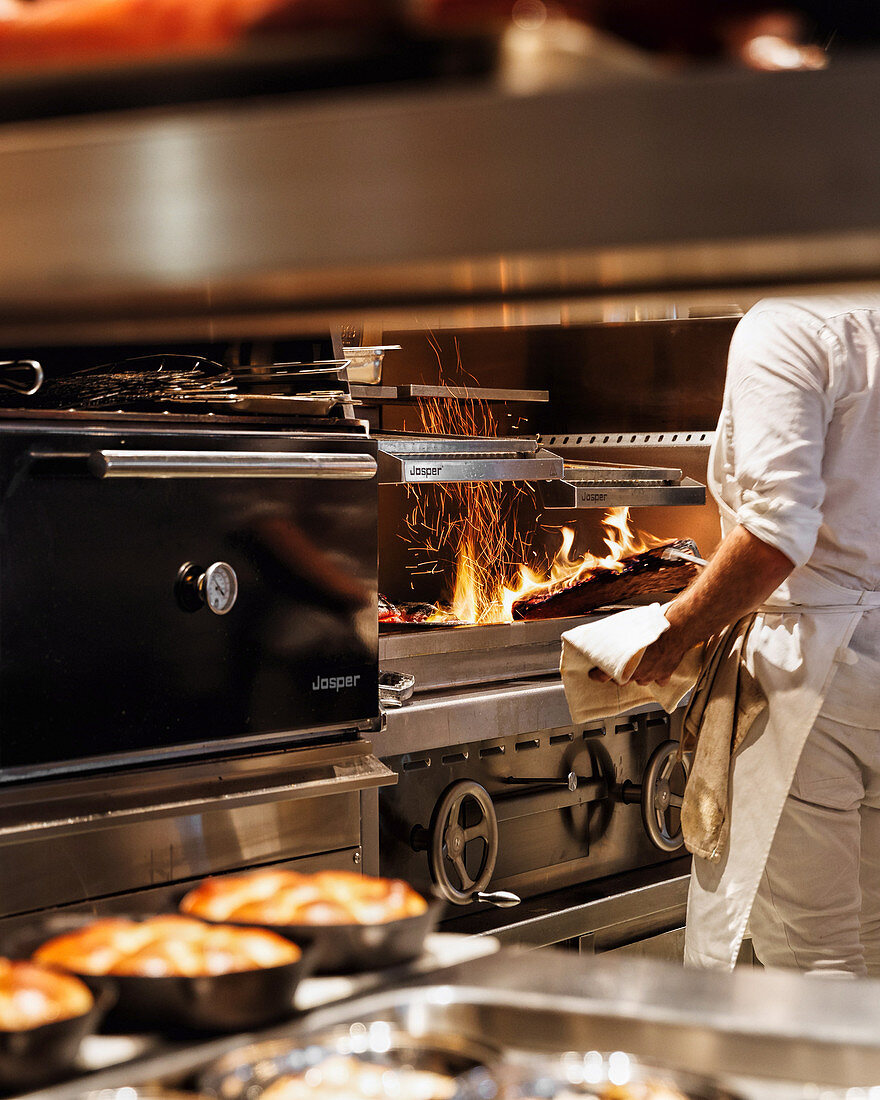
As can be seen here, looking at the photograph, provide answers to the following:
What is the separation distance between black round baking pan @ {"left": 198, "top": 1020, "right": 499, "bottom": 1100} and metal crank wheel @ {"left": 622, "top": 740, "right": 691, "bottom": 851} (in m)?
2.20

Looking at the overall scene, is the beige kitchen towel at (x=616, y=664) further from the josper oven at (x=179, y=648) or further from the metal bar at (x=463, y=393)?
the metal bar at (x=463, y=393)

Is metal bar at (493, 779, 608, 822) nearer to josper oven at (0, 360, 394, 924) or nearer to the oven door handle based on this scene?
josper oven at (0, 360, 394, 924)

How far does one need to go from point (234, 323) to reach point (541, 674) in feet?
8.08

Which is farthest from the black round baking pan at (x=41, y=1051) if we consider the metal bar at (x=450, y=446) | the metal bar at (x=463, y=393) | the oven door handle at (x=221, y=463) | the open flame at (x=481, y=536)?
the open flame at (x=481, y=536)

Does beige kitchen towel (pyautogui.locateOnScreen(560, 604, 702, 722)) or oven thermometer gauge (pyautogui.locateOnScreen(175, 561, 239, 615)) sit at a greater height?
oven thermometer gauge (pyautogui.locateOnScreen(175, 561, 239, 615))

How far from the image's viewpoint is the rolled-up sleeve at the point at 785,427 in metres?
2.22

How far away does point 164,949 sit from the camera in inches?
41.3

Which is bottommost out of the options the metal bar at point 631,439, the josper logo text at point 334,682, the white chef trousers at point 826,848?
the white chef trousers at point 826,848

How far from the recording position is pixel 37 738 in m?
1.93

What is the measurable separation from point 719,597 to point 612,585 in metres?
0.94

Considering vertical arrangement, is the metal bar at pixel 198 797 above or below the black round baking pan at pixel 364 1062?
below

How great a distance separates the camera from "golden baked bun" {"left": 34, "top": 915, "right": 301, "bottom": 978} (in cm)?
102

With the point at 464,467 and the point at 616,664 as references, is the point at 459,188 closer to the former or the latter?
the point at 616,664

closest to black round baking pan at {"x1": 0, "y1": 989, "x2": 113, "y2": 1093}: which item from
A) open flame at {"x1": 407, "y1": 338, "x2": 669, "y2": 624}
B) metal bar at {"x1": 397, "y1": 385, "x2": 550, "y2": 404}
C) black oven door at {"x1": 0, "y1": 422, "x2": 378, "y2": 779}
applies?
black oven door at {"x1": 0, "y1": 422, "x2": 378, "y2": 779}
